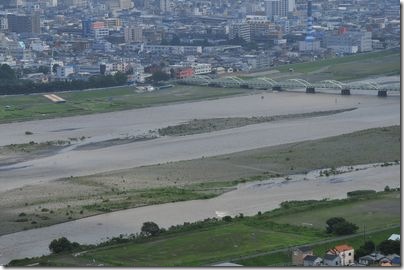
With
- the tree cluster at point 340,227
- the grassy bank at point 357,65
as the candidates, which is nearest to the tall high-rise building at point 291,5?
the grassy bank at point 357,65

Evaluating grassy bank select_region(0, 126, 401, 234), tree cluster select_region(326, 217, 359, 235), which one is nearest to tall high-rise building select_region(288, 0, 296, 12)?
grassy bank select_region(0, 126, 401, 234)

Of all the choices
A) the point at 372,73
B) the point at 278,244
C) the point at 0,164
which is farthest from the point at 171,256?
the point at 372,73

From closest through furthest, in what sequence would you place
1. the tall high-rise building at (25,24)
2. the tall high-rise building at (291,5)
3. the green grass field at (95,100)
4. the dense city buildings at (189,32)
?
the green grass field at (95,100) → the dense city buildings at (189,32) → the tall high-rise building at (25,24) → the tall high-rise building at (291,5)

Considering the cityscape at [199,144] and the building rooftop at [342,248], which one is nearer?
the building rooftop at [342,248]

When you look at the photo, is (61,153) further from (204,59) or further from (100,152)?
(204,59)

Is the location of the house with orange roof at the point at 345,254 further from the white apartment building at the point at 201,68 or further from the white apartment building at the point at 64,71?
the white apartment building at the point at 64,71

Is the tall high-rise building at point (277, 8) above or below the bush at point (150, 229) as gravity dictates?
below
